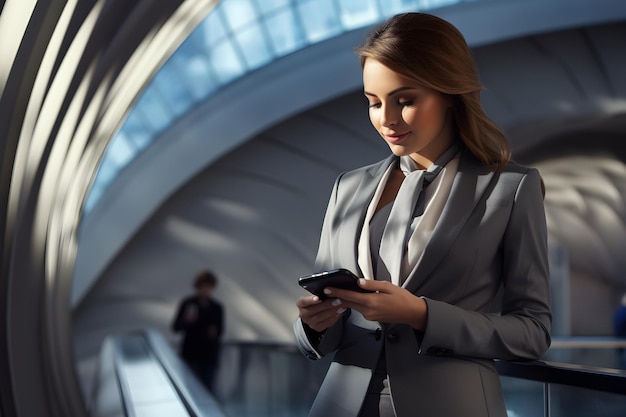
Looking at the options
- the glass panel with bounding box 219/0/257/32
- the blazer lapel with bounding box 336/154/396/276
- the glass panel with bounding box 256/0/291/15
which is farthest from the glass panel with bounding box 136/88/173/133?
the blazer lapel with bounding box 336/154/396/276

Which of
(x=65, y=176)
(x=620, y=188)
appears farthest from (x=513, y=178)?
(x=620, y=188)

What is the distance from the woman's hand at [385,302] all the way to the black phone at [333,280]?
1 centimetres

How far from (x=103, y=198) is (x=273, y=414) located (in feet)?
53.5

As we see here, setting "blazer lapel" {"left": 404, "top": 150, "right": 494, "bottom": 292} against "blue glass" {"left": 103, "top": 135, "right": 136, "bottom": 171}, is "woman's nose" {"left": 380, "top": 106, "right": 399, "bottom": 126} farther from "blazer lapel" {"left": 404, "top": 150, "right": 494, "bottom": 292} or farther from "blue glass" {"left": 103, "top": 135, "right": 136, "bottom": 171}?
"blue glass" {"left": 103, "top": 135, "right": 136, "bottom": 171}

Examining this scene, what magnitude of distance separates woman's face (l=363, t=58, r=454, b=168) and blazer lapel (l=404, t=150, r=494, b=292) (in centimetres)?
16

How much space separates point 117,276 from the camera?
89.1 ft

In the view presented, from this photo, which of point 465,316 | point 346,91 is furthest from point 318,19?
point 465,316

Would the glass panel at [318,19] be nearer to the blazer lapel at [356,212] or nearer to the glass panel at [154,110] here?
the glass panel at [154,110]

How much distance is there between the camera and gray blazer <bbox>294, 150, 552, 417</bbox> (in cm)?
228

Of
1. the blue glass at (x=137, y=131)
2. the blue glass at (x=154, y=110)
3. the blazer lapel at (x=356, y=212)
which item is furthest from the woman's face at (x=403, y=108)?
the blue glass at (x=137, y=131)

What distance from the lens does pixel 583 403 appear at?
348cm

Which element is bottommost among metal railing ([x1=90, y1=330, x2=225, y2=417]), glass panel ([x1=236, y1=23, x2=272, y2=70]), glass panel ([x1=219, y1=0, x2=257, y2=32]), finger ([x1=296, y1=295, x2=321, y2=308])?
metal railing ([x1=90, y1=330, x2=225, y2=417])

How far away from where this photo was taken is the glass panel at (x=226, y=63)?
25125 mm

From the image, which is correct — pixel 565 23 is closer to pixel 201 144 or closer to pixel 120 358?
pixel 201 144
